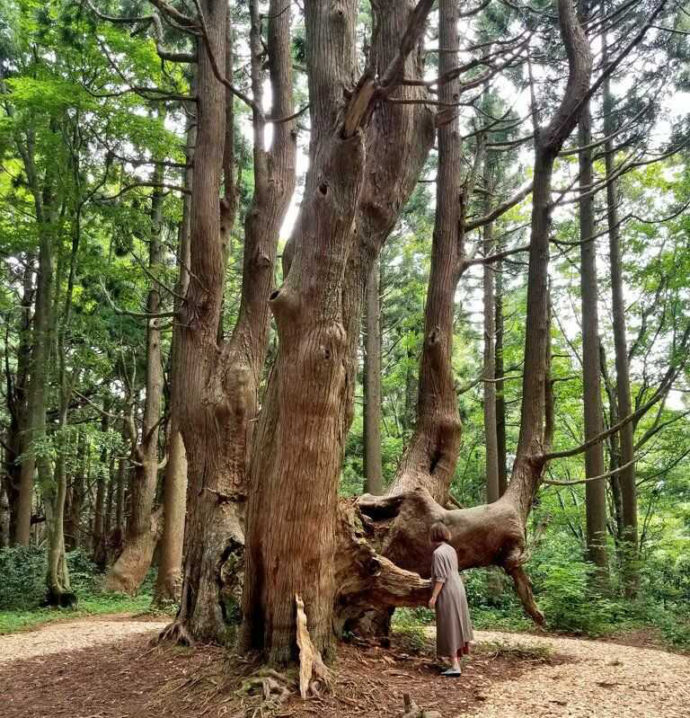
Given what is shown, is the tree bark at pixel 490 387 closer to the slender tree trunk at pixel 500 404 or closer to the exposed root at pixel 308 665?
the slender tree trunk at pixel 500 404

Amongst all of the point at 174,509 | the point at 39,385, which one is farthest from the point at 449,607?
the point at 39,385

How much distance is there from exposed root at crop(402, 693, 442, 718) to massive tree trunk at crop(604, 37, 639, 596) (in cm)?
768

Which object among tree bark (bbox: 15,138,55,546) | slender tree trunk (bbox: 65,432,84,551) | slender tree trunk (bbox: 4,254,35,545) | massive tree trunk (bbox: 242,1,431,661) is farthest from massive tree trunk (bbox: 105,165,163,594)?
massive tree trunk (bbox: 242,1,431,661)

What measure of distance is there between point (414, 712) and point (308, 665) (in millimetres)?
805

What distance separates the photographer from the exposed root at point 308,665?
4.29 metres

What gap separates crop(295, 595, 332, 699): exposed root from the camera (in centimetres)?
429

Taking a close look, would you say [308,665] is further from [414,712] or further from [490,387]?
[490,387]

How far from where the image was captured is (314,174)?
466 centimetres

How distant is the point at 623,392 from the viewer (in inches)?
500

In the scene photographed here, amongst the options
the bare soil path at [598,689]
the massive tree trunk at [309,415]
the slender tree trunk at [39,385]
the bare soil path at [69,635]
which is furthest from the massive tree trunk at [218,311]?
the slender tree trunk at [39,385]

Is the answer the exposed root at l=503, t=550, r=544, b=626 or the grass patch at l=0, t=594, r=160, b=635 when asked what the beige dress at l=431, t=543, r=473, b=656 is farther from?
the grass patch at l=0, t=594, r=160, b=635

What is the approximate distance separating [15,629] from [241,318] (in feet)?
20.1

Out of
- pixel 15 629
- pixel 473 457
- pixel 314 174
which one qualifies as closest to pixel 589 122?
pixel 314 174

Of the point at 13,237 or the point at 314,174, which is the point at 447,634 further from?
the point at 13,237
